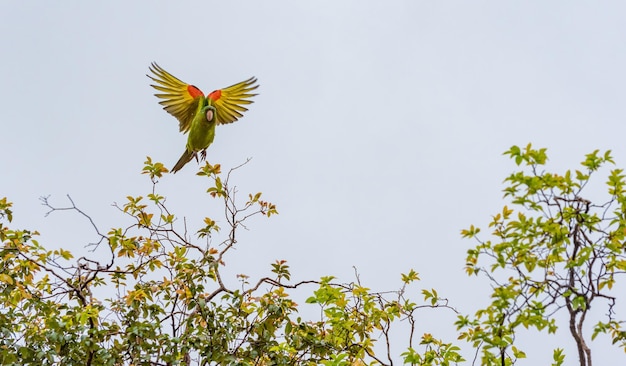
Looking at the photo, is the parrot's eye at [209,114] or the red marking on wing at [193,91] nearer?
the parrot's eye at [209,114]

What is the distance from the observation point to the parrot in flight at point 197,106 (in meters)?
7.62

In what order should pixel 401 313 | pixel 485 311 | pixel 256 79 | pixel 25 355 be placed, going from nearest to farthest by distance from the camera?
pixel 485 311 → pixel 25 355 → pixel 401 313 → pixel 256 79

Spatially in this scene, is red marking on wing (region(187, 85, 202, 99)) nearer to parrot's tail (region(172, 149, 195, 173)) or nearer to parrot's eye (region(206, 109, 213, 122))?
parrot's eye (region(206, 109, 213, 122))

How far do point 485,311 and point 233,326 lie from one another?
7.53ft

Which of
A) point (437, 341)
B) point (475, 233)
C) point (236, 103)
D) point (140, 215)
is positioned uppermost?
point (236, 103)

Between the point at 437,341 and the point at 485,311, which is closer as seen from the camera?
the point at 485,311

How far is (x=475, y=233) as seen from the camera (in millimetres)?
4270

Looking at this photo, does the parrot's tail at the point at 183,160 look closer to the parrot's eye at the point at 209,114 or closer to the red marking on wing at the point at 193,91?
the parrot's eye at the point at 209,114

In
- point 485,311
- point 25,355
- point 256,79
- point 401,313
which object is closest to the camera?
point 485,311

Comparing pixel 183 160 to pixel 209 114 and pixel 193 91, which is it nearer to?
pixel 209 114

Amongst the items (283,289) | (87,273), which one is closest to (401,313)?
(283,289)

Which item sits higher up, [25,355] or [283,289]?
[283,289]

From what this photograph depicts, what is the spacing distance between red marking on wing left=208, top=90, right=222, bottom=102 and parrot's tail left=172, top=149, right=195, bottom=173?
0.58 meters

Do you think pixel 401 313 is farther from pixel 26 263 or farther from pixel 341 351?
pixel 26 263
